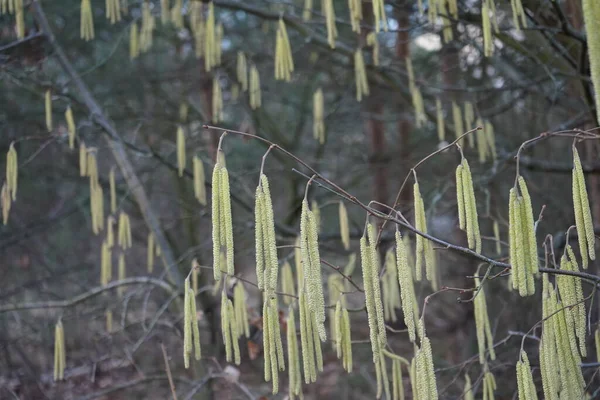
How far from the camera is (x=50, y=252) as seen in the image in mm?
7918

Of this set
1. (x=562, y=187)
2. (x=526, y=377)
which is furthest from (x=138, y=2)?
(x=562, y=187)

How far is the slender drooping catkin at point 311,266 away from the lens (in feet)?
5.07

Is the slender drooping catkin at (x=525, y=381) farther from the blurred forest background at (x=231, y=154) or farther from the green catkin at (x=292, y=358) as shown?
the blurred forest background at (x=231, y=154)

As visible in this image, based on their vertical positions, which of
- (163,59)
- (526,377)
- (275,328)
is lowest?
(526,377)

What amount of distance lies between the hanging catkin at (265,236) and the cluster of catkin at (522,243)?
0.57m

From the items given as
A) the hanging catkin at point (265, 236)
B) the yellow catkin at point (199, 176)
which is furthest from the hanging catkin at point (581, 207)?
the yellow catkin at point (199, 176)

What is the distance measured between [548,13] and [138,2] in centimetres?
298

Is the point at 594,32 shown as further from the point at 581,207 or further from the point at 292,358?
the point at 292,358

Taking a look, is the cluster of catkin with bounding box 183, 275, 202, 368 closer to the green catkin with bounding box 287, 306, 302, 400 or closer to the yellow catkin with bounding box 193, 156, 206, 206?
the green catkin with bounding box 287, 306, 302, 400

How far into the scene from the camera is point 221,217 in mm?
1603

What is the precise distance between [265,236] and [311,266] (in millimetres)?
139

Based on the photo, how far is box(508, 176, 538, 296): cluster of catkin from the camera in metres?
1.50

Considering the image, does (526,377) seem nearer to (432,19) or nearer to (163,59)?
(432,19)

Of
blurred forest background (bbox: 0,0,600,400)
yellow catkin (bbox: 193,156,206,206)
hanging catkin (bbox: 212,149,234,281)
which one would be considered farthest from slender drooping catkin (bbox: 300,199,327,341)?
blurred forest background (bbox: 0,0,600,400)
